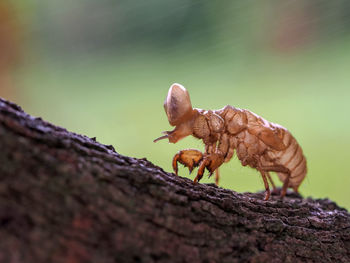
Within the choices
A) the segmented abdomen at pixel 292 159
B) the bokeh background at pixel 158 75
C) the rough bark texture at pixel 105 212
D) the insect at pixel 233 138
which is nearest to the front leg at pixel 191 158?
the insect at pixel 233 138

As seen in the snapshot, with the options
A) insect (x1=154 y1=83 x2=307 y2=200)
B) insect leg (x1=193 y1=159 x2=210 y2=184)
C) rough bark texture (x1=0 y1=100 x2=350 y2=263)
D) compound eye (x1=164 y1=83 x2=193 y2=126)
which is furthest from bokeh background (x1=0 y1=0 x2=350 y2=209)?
rough bark texture (x1=0 y1=100 x2=350 y2=263)

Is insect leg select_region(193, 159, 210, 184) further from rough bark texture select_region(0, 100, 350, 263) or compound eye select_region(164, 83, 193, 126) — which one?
compound eye select_region(164, 83, 193, 126)

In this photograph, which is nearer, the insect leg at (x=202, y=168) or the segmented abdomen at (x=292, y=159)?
the insect leg at (x=202, y=168)

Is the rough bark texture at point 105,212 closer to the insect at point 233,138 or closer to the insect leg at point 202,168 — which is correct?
the insect leg at point 202,168

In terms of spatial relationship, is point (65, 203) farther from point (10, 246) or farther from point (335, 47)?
point (335, 47)

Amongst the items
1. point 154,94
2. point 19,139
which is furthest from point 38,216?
point 154,94

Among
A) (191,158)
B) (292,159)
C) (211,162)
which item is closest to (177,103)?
(191,158)

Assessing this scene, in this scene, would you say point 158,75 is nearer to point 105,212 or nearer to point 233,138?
point 233,138
